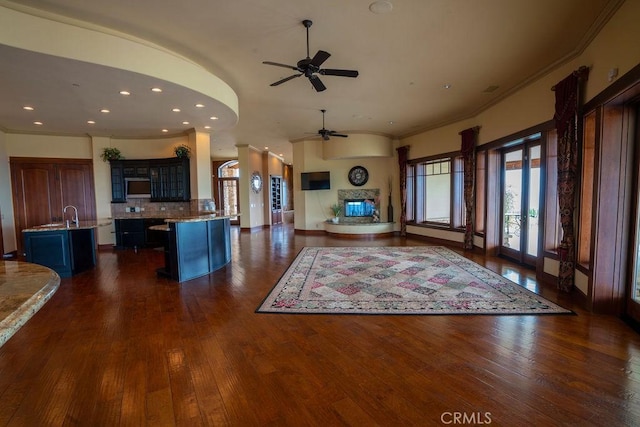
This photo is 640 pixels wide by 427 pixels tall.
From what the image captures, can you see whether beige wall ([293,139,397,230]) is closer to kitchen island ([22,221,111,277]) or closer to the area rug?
the area rug

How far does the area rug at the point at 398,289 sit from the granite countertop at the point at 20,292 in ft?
7.58

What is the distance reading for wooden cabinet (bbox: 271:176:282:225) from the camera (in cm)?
1317

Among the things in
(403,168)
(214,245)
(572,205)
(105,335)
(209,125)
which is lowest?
(105,335)

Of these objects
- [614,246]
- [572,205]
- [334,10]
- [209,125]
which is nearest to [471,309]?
[614,246]

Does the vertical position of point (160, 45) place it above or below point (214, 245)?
above

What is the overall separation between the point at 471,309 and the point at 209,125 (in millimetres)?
6233

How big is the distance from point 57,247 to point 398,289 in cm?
587

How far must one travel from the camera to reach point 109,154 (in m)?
7.95

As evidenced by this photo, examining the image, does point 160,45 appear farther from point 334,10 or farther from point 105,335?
point 105,335

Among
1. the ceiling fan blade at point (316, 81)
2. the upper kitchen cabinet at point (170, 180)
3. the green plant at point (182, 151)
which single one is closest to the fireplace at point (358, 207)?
the upper kitchen cabinet at point (170, 180)

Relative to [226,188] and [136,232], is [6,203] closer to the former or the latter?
[136,232]

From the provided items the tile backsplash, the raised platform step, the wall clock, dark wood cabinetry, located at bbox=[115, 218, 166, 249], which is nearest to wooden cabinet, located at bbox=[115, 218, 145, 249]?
dark wood cabinetry, located at bbox=[115, 218, 166, 249]

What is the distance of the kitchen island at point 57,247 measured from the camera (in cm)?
518

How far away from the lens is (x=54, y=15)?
3254 millimetres
